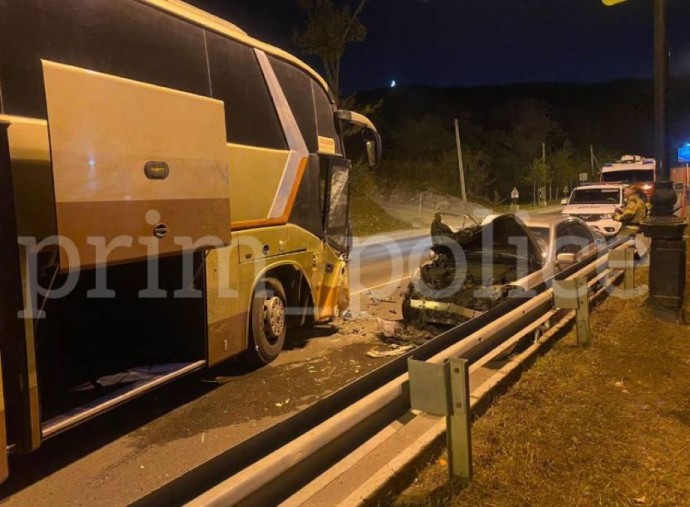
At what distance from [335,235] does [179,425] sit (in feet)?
12.1

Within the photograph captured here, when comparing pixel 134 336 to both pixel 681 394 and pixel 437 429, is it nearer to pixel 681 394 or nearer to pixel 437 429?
pixel 437 429

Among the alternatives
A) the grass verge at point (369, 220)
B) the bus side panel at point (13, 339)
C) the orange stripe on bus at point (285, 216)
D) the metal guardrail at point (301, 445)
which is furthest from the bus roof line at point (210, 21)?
the grass verge at point (369, 220)

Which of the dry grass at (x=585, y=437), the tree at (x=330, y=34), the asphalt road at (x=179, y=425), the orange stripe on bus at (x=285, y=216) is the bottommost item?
the asphalt road at (x=179, y=425)

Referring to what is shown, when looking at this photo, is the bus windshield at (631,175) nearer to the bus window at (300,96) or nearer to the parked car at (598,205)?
the parked car at (598,205)

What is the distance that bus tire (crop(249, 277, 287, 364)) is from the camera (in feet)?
20.7

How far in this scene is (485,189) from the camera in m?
55.1

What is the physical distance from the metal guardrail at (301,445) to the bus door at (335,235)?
154 inches

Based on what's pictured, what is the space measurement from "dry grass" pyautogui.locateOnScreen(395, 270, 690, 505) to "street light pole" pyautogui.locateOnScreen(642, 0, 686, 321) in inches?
48.1

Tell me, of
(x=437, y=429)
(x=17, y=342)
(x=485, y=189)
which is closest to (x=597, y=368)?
(x=437, y=429)

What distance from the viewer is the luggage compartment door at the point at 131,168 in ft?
11.6

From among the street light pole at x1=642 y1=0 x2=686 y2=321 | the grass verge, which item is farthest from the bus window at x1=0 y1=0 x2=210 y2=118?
the grass verge

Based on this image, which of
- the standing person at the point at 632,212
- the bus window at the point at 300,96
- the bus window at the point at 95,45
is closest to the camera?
the bus window at the point at 95,45

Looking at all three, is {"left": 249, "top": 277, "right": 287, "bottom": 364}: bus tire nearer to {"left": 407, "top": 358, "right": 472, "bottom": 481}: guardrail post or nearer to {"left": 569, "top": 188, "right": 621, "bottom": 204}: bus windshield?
{"left": 407, "top": 358, "right": 472, "bottom": 481}: guardrail post

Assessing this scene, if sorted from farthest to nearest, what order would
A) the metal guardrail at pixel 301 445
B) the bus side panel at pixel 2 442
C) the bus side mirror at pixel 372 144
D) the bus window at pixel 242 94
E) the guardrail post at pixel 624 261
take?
the bus side mirror at pixel 372 144 → the guardrail post at pixel 624 261 → the bus window at pixel 242 94 → the bus side panel at pixel 2 442 → the metal guardrail at pixel 301 445
